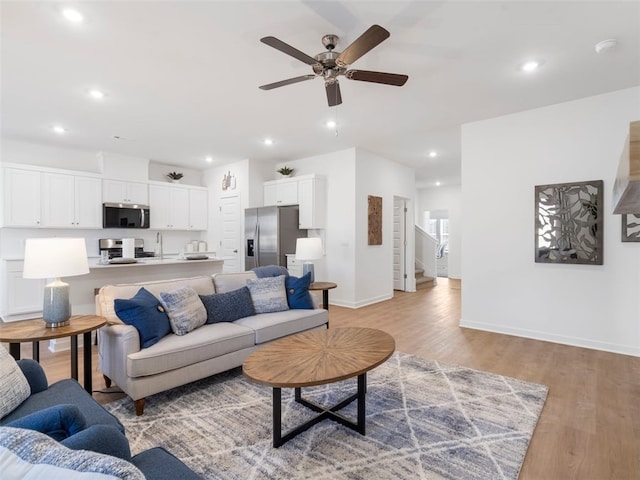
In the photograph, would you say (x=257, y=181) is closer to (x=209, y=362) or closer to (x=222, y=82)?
(x=222, y=82)

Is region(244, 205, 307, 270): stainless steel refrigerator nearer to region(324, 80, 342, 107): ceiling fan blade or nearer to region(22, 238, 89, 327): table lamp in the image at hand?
region(324, 80, 342, 107): ceiling fan blade

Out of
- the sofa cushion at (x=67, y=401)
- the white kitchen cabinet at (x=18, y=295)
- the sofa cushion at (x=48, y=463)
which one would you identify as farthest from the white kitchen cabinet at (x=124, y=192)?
the sofa cushion at (x=48, y=463)

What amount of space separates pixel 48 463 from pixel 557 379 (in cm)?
349

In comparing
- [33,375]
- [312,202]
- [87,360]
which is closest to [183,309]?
[87,360]

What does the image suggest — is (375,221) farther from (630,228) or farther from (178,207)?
(178,207)

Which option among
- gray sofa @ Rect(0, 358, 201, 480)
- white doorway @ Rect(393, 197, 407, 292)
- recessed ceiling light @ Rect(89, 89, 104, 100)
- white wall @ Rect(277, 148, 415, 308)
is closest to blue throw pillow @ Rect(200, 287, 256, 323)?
gray sofa @ Rect(0, 358, 201, 480)

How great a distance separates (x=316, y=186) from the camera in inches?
231

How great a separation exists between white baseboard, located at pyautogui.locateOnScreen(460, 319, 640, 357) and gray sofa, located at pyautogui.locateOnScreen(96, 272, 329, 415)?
8.29 feet

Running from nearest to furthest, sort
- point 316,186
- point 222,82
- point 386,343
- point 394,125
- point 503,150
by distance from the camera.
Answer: point 386,343 < point 222,82 < point 503,150 < point 394,125 < point 316,186

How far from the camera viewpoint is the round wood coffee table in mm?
1806

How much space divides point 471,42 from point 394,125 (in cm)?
196

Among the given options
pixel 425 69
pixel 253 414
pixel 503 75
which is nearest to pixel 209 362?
pixel 253 414

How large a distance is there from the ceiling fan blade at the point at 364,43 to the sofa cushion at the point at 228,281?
7.37ft

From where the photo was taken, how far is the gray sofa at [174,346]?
7.49ft
